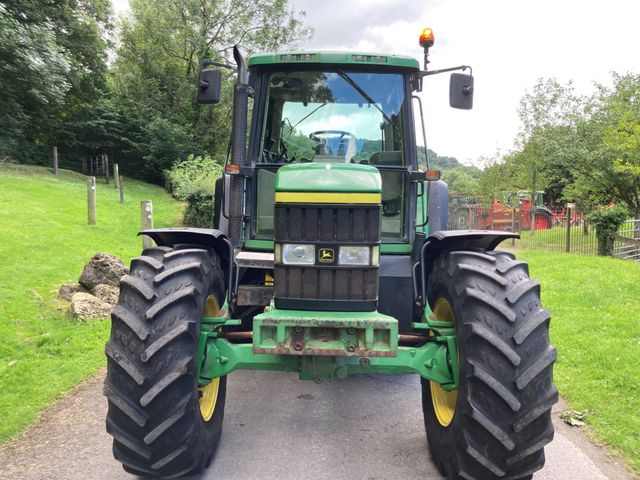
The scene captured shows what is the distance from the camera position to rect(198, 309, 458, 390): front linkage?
9.39ft

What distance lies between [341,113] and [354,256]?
159 centimetres

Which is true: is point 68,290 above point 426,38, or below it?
below

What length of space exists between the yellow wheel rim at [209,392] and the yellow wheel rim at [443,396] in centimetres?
142

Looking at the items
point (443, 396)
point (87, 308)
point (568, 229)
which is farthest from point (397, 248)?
point (568, 229)

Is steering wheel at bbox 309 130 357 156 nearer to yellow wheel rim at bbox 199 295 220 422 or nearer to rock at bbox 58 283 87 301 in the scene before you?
yellow wheel rim at bbox 199 295 220 422

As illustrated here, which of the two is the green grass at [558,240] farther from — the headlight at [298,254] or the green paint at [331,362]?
the headlight at [298,254]

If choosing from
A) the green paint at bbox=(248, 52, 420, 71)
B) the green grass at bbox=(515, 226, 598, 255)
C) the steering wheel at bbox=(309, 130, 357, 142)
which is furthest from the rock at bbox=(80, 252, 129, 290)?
the green grass at bbox=(515, 226, 598, 255)

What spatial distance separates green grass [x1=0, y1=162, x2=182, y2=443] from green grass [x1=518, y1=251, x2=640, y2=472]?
4415 mm

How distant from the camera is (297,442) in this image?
366 cm

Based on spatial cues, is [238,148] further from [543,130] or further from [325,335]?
[543,130]

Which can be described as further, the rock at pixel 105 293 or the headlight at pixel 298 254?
the rock at pixel 105 293

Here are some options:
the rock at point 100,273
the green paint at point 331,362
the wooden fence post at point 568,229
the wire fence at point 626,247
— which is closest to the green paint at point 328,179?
the green paint at point 331,362

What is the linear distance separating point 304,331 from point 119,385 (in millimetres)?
1016

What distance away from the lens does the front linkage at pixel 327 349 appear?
2.86m
